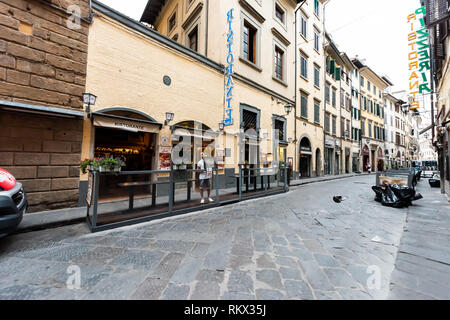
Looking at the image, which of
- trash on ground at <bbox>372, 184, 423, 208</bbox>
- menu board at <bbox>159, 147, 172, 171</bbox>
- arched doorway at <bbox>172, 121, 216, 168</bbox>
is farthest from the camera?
arched doorway at <bbox>172, 121, 216, 168</bbox>

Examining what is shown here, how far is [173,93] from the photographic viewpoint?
7.43m

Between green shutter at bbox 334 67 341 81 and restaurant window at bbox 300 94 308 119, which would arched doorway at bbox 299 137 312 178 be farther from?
green shutter at bbox 334 67 341 81

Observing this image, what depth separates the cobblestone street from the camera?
187cm

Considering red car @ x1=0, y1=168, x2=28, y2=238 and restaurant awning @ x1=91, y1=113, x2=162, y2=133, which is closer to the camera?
red car @ x1=0, y1=168, x2=28, y2=238

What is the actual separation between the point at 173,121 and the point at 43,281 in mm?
6090

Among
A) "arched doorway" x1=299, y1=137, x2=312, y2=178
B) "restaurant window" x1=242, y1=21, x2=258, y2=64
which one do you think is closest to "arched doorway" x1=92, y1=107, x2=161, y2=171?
"restaurant window" x1=242, y1=21, x2=258, y2=64

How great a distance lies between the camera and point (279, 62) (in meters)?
13.0

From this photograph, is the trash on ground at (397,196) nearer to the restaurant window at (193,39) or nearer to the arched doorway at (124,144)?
the arched doorway at (124,144)

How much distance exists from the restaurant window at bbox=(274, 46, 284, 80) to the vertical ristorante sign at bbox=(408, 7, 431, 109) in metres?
6.46

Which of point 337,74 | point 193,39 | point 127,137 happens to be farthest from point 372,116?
point 127,137

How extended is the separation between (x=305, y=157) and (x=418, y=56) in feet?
28.2

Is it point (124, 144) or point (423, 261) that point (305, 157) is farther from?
point (423, 261)

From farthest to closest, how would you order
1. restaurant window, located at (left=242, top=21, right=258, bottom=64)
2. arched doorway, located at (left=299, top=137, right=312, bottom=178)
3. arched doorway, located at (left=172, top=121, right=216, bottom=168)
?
1. arched doorway, located at (left=299, top=137, right=312, bottom=178)
2. restaurant window, located at (left=242, top=21, right=258, bottom=64)
3. arched doorway, located at (left=172, top=121, right=216, bottom=168)
